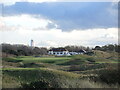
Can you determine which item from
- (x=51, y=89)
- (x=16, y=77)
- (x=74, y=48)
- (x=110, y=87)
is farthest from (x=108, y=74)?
(x=74, y=48)

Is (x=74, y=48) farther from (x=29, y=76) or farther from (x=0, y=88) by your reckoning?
(x=0, y=88)

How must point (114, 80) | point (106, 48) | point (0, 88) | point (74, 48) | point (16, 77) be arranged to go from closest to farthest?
point (0, 88)
point (114, 80)
point (16, 77)
point (106, 48)
point (74, 48)

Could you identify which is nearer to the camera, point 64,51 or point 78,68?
point 78,68

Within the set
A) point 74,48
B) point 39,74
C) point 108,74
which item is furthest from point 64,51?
point 108,74

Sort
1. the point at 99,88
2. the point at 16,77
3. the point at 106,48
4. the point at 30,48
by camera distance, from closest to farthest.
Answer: the point at 99,88
the point at 16,77
the point at 30,48
the point at 106,48

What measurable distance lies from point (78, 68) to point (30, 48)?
171ft

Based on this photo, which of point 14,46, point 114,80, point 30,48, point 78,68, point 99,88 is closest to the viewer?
point 99,88

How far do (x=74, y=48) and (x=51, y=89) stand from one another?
11166 cm

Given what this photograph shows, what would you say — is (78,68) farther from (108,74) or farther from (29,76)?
(108,74)

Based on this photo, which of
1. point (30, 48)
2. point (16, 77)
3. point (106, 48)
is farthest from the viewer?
point (106, 48)

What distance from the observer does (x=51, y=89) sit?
14383 mm

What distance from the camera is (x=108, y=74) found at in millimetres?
17344

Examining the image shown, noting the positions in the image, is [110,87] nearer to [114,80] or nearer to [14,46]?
[114,80]

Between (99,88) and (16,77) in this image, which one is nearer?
(99,88)
